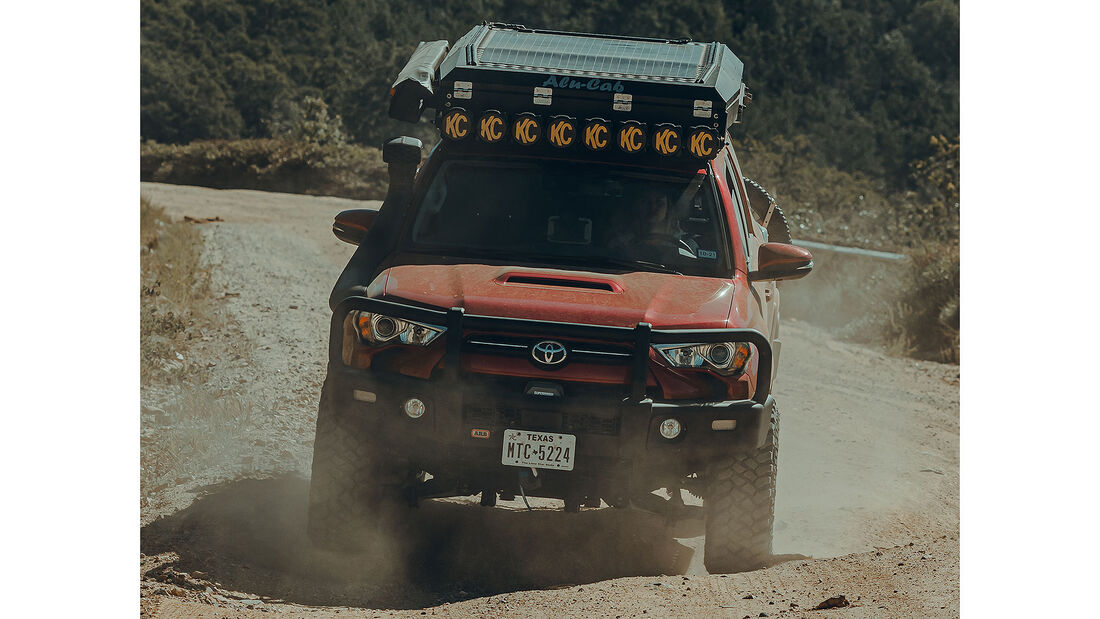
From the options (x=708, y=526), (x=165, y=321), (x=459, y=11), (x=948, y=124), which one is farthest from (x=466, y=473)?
(x=948, y=124)

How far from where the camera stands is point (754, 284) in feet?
17.9

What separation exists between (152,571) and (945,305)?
822 cm

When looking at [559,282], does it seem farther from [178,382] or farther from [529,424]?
[178,382]

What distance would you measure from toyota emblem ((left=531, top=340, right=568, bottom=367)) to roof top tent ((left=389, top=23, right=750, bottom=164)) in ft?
4.10

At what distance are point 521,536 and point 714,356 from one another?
5.29ft

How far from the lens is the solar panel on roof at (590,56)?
5648 millimetres

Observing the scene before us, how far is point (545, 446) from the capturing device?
4652mm

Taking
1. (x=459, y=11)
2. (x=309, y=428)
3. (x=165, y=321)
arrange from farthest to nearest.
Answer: (x=459, y=11), (x=165, y=321), (x=309, y=428)

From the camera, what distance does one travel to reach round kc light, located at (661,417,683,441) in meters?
4.67

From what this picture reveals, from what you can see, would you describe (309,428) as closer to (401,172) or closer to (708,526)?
(401,172)

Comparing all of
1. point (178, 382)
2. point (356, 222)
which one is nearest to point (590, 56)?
point (356, 222)

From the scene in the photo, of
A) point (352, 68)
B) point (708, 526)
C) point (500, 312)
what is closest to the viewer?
point (500, 312)

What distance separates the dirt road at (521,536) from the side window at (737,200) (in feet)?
4.79

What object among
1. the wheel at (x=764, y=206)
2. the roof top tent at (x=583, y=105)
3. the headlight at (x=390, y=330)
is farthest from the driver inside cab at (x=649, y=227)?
the wheel at (x=764, y=206)
